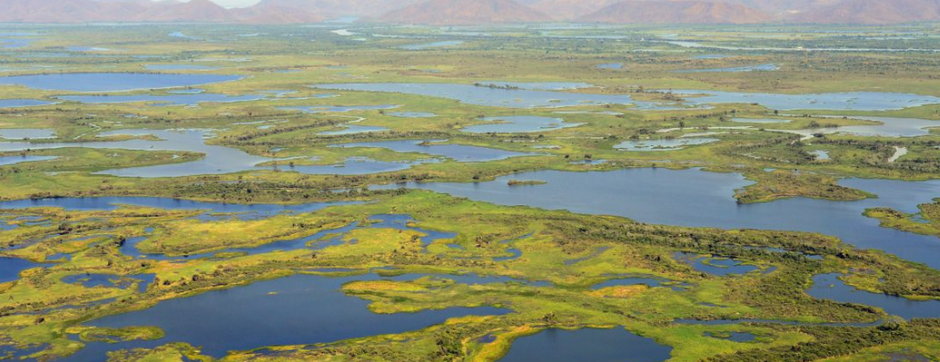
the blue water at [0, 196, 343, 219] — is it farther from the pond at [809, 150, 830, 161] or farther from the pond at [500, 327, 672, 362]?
the pond at [809, 150, 830, 161]

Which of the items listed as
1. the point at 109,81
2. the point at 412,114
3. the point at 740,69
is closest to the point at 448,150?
the point at 412,114

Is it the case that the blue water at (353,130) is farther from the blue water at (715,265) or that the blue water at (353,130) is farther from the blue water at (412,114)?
the blue water at (715,265)

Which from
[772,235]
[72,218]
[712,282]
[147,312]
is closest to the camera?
[147,312]

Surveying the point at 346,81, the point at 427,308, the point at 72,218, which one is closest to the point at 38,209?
the point at 72,218

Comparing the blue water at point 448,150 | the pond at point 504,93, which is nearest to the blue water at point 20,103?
the pond at point 504,93

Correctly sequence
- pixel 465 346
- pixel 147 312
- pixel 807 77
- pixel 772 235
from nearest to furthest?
pixel 465 346, pixel 147 312, pixel 772 235, pixel 807 77

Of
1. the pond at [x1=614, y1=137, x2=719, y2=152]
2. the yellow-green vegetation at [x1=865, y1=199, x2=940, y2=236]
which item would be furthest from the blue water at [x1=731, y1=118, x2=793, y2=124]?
the yellow-green vegetation at [x1=865, y1=199, x2=940, y2=236]

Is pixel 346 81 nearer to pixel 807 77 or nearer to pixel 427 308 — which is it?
pixel 807 77
